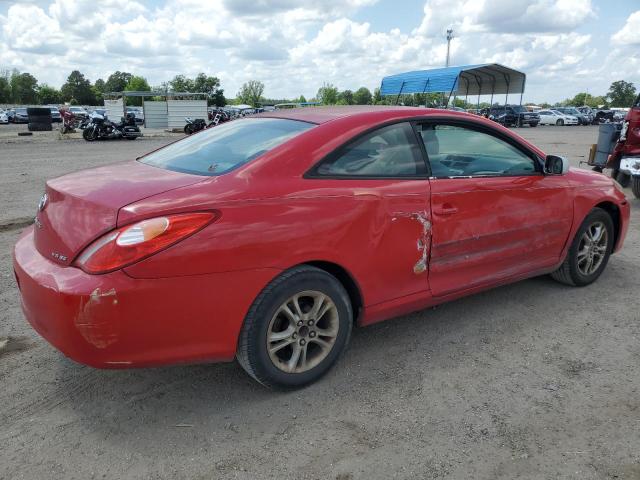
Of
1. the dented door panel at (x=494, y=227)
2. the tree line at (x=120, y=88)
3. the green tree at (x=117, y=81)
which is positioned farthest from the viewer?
the green tree at (x=117, y=81)

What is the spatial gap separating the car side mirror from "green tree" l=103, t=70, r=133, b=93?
434ft

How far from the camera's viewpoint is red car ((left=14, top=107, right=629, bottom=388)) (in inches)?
92.4

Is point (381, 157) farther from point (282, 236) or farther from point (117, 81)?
point (117, 81)

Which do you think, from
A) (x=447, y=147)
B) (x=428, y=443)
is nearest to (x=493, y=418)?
(x=428, y=443)

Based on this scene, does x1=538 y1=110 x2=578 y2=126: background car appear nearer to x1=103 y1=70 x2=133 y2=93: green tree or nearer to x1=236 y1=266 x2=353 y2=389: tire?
x1=236 y1=266 x2=353 y2=389: tire

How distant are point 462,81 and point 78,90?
93.1 m

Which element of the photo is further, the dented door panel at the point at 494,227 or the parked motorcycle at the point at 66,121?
the parked motorcycle at the point at 66,121

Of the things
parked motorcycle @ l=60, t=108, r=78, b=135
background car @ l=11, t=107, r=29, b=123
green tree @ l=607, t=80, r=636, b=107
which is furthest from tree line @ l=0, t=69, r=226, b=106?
green tree @ l=607, t=80, r=636, b=107

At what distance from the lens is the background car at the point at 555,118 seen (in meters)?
45.1

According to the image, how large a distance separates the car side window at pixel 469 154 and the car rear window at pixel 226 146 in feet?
2.83

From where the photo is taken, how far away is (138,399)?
2795 millimetres

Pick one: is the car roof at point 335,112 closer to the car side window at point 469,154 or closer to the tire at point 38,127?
the car side window at point 469,154

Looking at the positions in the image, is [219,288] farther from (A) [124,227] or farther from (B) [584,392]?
A: (B) [584,392]

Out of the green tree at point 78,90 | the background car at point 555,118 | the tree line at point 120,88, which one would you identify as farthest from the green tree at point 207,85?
the background car at point 555,118
